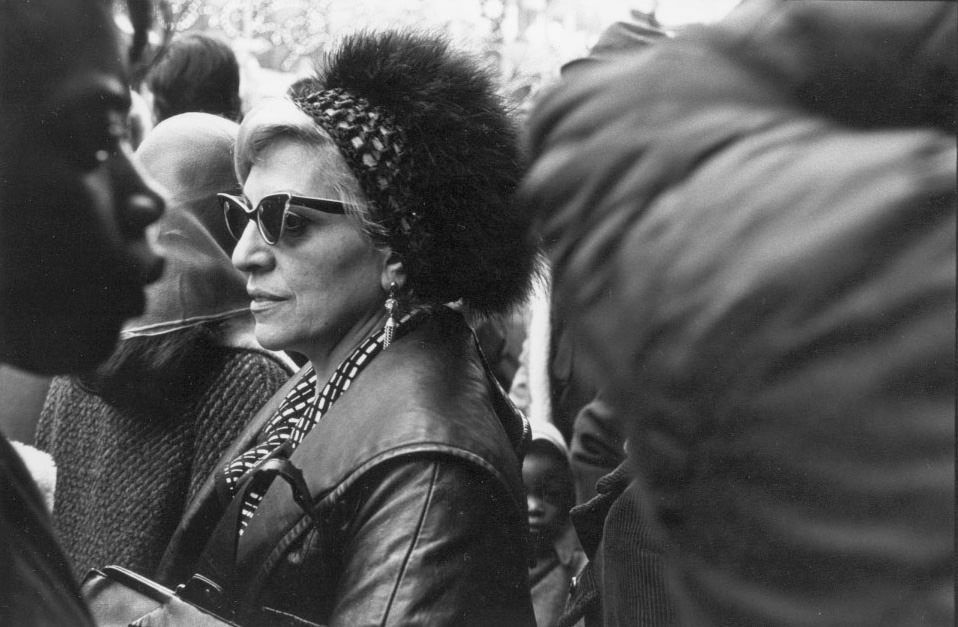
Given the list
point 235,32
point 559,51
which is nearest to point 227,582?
point 235,32

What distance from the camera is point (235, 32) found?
14.8 feet

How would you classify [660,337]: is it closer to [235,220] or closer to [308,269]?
[308,269]

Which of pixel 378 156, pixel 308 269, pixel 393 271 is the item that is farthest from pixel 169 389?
pixel 378 156

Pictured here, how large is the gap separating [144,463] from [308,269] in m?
0.64

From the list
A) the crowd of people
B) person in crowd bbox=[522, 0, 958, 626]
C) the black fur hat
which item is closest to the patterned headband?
the black fur hat

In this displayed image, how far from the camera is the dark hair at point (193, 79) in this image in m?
3.53

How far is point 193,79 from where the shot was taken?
353cm

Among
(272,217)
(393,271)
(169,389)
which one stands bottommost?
(169,389)

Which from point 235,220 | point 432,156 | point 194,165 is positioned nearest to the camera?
point 432,156

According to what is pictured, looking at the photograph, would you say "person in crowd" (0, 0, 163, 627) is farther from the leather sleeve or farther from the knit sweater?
the knit sweater

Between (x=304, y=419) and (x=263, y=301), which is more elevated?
(x=263, y=301)

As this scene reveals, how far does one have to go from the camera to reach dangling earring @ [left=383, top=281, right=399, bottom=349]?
6.65ft

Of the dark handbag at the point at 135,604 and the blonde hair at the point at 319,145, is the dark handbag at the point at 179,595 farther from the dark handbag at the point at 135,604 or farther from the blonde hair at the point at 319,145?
the blonde hair at the point at 319,145

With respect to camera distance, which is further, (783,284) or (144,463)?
(144,463)
